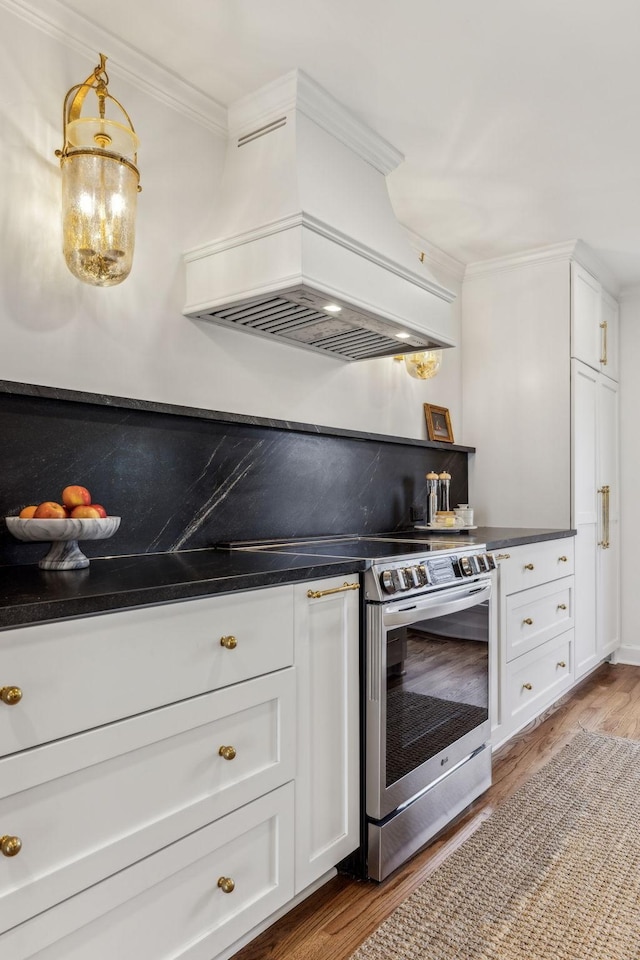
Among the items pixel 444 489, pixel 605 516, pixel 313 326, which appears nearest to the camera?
pixel 313 326

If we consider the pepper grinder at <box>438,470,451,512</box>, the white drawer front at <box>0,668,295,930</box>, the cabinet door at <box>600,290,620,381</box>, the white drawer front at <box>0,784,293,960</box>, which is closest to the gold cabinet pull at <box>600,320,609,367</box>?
the cabinet door at <box>600,290,620,381</box>

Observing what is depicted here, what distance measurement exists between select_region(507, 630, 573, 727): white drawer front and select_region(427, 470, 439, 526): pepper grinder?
82cm

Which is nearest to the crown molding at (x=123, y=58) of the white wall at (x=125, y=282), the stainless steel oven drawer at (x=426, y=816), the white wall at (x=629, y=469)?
the white wall at (x=125, y=282)

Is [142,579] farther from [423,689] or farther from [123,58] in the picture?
[123,58]

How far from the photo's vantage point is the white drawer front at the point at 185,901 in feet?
3.77

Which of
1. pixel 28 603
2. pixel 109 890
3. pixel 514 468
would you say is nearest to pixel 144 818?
pixel 109 890

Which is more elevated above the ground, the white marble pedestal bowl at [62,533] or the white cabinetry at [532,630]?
the white marble pedestal bowl at [62,533]

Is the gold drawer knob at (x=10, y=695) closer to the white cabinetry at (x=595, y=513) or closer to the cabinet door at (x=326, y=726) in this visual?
the cabinet door at (x=326, y=726)

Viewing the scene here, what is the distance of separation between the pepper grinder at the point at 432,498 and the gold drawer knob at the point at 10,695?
2.50m

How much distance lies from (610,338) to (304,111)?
288 cm

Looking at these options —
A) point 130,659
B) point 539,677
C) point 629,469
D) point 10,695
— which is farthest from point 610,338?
point 10,695

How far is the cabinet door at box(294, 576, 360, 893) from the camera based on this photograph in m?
1.67

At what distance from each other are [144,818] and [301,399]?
1817 millimetres

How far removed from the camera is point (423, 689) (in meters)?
2.06
